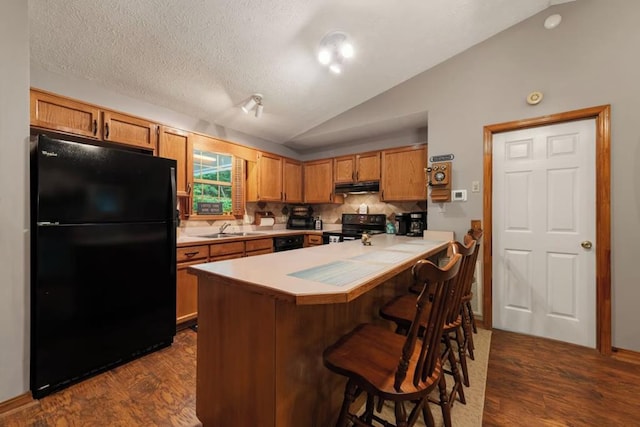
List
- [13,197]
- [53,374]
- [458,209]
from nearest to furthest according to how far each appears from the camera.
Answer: [13,197] → [53,374] → [458,209]

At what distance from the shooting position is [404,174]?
3549 mm

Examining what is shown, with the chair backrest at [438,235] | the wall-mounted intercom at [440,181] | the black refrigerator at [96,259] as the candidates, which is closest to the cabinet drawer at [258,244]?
the black refrigerator at [96,259]

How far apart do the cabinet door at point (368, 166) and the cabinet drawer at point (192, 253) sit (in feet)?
7.68

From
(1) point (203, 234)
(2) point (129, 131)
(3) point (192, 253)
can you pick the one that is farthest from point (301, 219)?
(2) point (129, 131)

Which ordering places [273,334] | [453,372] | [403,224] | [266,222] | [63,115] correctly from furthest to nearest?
[266,222] < [403,224] < [63,115] < [453,372] < [273,334]

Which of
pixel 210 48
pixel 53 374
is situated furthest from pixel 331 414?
pixel 210 48

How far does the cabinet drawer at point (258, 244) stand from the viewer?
3.24 m

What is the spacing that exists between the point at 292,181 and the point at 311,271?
3344mm

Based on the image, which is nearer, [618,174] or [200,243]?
[618,174]

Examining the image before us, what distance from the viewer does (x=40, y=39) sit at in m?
1.96

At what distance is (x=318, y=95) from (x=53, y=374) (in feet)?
11.0

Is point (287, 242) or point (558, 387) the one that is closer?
point (558, 387)

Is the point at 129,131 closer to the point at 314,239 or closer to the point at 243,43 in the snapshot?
the point at 243,43

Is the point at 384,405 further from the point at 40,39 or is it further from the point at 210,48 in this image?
the point at 40,39
